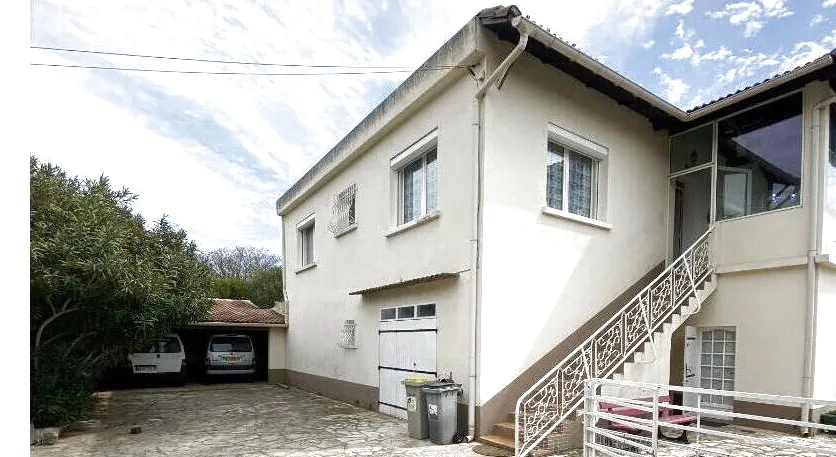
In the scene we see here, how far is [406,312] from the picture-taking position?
9.48 meters

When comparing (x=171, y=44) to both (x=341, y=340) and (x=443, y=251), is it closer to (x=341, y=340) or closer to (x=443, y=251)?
(x=443, y=251)

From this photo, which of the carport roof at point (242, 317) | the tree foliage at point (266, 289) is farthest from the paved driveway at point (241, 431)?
the tree foliage at point (266, 289)

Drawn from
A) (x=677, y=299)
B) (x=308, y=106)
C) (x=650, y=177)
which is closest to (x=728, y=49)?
(x=650, y=177)

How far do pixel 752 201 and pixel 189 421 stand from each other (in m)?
11.1

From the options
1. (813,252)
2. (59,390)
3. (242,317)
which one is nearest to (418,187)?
(813,252)

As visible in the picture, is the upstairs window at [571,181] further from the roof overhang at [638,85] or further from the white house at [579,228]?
the roof overhang at [638,85]

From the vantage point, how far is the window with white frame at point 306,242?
609 inches

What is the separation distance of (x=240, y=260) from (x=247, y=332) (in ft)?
78.3

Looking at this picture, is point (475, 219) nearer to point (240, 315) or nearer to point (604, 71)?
point (604, 71)

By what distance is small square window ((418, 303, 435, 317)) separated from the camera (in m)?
8.73

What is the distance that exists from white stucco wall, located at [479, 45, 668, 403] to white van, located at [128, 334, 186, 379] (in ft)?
41.0

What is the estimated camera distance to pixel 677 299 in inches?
350

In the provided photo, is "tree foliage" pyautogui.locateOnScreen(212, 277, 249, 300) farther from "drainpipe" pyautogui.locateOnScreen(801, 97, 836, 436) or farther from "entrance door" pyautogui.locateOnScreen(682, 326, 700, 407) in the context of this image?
"drainpipe" pyautogui.locateOnScreen(801, 97, 836, 436)

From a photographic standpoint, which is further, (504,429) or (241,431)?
(241,431)
